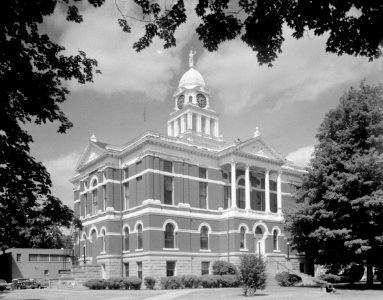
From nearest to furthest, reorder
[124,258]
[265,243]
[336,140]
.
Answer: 1. [336,140]
2. [124,258]
3. [265,243]

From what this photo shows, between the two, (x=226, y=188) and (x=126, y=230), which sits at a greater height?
(x=226, y=188)

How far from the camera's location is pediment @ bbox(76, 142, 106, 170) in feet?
170

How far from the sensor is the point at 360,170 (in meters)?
33.0

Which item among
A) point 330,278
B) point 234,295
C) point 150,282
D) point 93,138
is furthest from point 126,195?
point 234,295

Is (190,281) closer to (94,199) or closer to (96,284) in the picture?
(96,284)

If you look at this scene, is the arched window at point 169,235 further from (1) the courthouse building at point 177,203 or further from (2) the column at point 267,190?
(2) the column at point 267,190

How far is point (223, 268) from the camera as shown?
46750mm

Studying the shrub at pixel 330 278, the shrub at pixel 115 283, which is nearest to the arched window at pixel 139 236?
the shrub at pixel 115 283

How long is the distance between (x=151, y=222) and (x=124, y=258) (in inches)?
227

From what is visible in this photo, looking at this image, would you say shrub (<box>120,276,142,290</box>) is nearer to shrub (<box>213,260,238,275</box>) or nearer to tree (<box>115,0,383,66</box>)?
shrub (<box>213,260,238,275</box>)

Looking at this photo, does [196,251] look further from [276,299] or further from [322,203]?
[276,299]

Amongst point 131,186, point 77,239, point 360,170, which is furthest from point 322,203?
point 77,239

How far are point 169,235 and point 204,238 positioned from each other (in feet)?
15.7

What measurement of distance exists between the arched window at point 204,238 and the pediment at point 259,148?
9.13m
